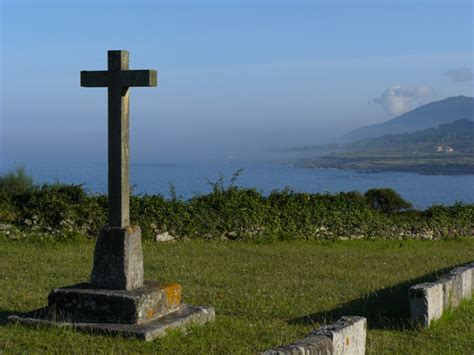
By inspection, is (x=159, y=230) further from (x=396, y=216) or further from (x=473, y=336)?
(x=473, y=336)

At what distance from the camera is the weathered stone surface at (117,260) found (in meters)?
8.48

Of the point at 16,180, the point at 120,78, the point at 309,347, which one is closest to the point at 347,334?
the point at 309,347

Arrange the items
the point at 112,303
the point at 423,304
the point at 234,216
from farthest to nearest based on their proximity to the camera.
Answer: the point at 234,216 → the point at 423,304 → the point at 112,303

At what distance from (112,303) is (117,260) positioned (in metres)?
0.50

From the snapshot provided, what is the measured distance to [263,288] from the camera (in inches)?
442

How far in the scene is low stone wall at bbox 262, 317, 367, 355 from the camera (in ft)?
18.2

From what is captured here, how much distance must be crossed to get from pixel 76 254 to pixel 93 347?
7.28 meters

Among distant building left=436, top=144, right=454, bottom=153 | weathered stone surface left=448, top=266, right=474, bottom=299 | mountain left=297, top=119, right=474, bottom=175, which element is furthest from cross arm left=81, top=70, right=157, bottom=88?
distant building left=436, top=144, right=454, bottom=153

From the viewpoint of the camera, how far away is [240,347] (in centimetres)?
755

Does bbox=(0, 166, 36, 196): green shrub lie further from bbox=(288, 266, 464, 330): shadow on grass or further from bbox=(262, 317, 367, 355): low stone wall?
bbox=(262, 317, 367, 355): low stone wall

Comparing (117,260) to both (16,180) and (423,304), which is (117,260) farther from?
(16,180)

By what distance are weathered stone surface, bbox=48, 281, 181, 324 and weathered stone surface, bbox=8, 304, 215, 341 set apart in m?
0.10

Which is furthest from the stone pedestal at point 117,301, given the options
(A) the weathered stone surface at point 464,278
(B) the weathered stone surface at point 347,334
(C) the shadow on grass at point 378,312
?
(A) the weathered stone surface at point 464,278

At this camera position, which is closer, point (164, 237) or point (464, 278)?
point (464, 278)
